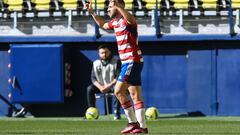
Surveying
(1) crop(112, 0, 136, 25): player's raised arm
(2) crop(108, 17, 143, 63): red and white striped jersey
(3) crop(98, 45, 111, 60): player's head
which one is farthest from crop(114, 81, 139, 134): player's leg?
(3) crop(98, 45, 111, 60): player's head

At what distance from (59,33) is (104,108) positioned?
2655mm

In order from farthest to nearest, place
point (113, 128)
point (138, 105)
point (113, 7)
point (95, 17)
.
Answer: point (113, 128) → point (95, 17) → point (138, 105) → point (113, 7)

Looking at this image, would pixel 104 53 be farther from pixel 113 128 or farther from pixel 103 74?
pixel 113 128

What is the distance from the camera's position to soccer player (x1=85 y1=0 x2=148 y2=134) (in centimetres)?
1174

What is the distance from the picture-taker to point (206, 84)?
71.5 ft

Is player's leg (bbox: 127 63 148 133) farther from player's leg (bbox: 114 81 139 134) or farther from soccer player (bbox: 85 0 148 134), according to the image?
player's leg (bbox: 114 81 139 134)

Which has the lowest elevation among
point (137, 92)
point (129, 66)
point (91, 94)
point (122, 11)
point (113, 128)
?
point (91, 94)

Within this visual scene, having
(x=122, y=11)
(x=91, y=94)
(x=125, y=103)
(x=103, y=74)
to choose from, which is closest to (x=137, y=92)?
(x=125, y=103)

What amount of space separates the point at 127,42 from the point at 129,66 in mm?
384

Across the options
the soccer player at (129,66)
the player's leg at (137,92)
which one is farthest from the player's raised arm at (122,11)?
the player's leg at (137,92)

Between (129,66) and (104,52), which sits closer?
(129,66)

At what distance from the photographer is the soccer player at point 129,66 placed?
1174 cm

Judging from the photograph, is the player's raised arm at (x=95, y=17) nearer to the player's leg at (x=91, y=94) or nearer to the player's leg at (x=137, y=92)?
the player's leg at (x=137, y=92)

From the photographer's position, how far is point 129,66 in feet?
38.9
